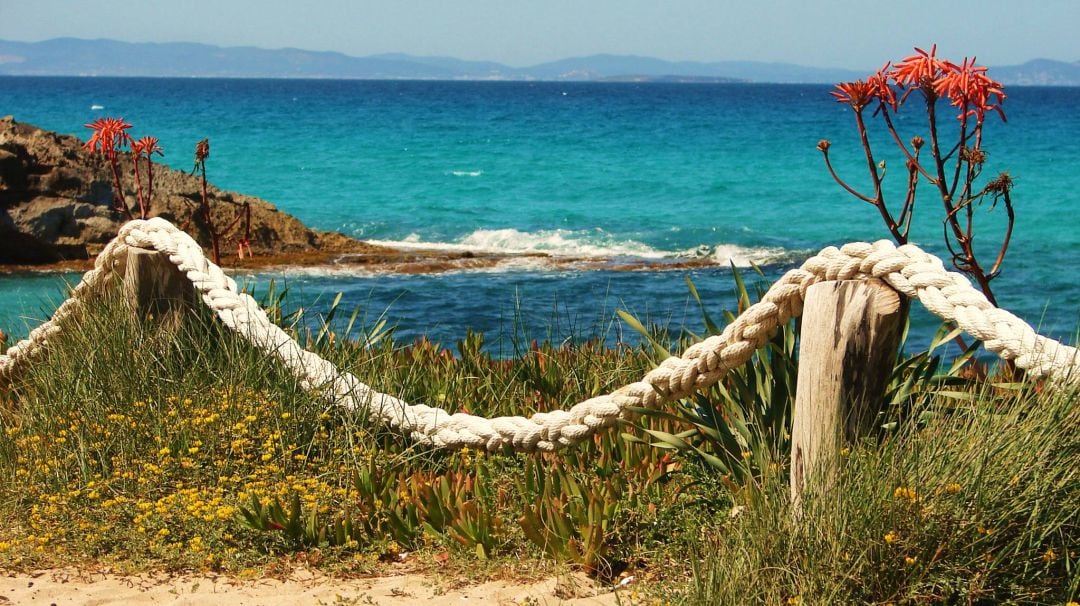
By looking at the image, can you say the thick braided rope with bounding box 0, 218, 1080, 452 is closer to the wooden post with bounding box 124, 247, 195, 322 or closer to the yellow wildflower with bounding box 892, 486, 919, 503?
the wooden post with bounding box 124, 247, 195, 322

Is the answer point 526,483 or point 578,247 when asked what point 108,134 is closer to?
point 526,483

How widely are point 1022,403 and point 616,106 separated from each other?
247 feet

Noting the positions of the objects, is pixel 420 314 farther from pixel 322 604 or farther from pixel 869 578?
pixel 869 578

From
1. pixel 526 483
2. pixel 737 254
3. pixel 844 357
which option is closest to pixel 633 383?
pixel 526 483

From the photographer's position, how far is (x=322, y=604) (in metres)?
3.75

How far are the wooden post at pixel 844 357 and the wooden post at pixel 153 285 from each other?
3164 millimetres

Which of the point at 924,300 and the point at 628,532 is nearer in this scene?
the point at 924,300

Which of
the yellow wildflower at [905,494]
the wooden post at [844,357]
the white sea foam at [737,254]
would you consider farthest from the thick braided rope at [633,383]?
the white sea foam at [737,254]

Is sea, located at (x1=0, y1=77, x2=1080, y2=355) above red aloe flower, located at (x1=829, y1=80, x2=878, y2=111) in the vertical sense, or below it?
below

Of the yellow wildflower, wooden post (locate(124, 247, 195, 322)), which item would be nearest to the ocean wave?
wooden post (locate(124, 247, 195, 322))

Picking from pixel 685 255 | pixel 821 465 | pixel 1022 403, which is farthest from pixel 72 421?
pixel 685 255

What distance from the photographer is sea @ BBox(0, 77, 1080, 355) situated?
12.6 metres

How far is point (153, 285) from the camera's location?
5504mm

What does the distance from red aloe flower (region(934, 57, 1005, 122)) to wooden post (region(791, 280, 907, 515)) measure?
46.2 inches
